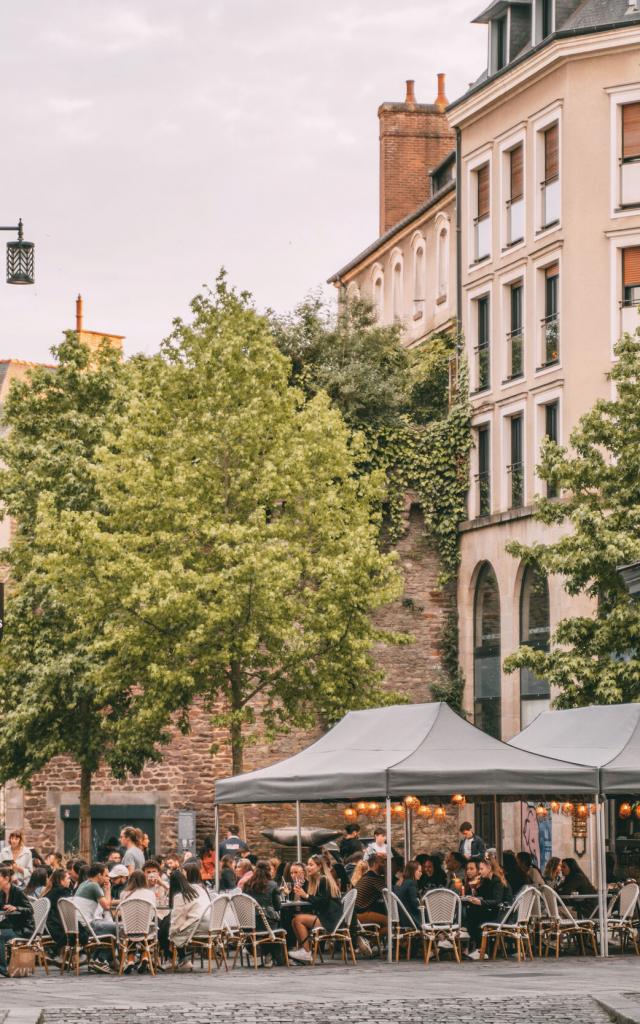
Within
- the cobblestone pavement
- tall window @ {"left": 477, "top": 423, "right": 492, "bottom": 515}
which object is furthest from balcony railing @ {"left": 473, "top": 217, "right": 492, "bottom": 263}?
the cobblestone pavement

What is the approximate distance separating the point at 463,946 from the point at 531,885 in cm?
114

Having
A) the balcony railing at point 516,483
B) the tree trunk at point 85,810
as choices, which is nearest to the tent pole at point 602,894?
the tree trunk at point 85,810

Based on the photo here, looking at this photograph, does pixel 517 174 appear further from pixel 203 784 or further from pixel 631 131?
pixel 203 784

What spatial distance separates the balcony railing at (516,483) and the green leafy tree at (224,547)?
20.3 feet

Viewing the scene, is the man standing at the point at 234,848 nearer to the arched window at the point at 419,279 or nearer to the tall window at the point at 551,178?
the tall window at the point at 551,178

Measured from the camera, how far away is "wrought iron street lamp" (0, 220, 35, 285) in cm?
2241

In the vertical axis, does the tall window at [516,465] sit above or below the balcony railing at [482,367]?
below

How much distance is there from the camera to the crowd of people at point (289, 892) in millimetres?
20516

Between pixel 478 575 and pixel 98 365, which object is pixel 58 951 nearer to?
pixel 98 365

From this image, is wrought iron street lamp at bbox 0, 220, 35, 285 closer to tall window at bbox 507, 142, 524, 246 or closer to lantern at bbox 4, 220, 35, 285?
lantern at bbox 4, 220, 35, 285


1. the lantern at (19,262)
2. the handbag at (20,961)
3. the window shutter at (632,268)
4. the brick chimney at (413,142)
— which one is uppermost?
the brick chimney at (413,142)

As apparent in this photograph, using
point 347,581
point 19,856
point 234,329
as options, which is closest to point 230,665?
point 347,581

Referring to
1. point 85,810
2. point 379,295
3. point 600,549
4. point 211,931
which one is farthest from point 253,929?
point 379,295

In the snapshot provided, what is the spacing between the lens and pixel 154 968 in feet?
68.2
